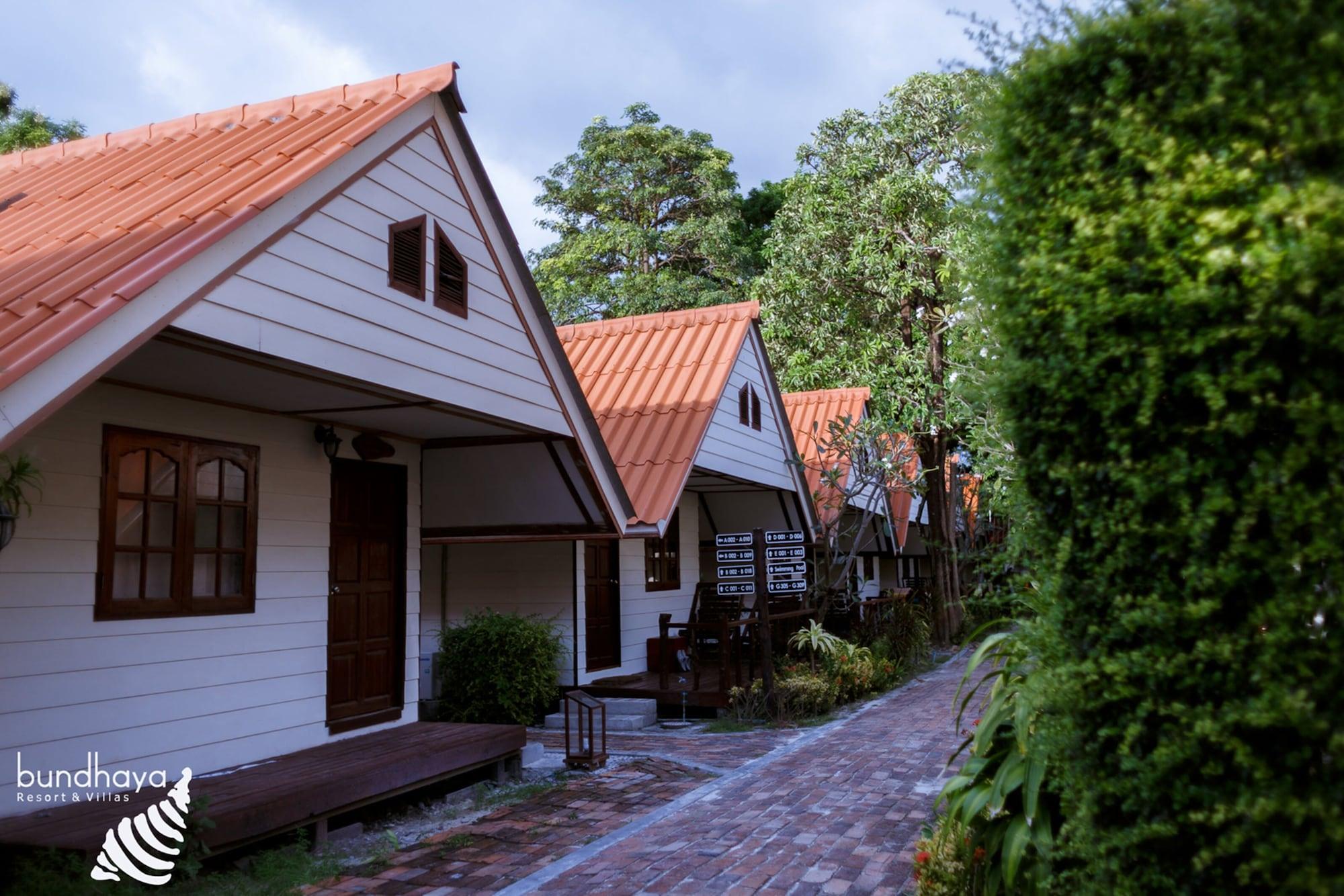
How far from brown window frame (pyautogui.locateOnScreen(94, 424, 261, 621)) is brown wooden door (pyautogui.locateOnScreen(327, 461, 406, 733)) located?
3.57 ft

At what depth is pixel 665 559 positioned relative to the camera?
50.3 feet

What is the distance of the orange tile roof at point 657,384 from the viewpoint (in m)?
11.8

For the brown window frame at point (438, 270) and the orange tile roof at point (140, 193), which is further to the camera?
the brown window frame at point (438, 270)

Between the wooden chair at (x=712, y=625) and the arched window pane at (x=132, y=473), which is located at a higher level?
the arched window pane at (x=132, y=473)

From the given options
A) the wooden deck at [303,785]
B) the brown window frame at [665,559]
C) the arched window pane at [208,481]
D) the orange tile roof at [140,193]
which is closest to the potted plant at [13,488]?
the orange tile roof at [140,193]

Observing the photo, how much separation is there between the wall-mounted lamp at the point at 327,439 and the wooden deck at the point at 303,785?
2304 mm

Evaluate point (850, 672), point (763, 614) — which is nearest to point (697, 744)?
point (763, 614)

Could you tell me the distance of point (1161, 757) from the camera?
9.20ft

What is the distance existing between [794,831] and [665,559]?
29.6 ft

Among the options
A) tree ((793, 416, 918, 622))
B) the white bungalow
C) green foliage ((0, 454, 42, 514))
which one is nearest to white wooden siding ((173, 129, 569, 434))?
the white bungalow

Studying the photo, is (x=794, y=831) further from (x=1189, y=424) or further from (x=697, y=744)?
(x=1189, y=424)

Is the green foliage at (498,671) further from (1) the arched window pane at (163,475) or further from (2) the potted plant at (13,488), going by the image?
(2) the potted plant at (13,488)

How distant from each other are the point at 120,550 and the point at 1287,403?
20.6 feet

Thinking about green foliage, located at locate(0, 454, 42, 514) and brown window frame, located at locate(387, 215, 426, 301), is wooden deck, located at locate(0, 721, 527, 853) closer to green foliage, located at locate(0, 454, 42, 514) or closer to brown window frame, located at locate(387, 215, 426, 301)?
green foliage, located at locate(0, 454, 42, 514)
